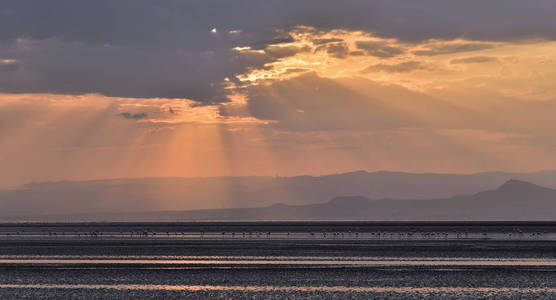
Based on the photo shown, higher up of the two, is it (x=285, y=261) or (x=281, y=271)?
(x=281, y=271)

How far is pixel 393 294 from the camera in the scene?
38906mm

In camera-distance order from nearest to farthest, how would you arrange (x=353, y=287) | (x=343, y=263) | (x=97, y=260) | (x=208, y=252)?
1. (x=353, y=287)
2. (x=343, y=263)
3. (x=97, y=260)
4. (x=208, y=252)

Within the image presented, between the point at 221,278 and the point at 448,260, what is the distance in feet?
73.5

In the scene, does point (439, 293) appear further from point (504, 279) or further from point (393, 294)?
point (504, 279)

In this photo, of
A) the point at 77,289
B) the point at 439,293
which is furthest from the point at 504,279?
the point at 77,289

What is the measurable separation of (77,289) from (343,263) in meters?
22.8

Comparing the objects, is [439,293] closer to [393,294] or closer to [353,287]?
[393,294]

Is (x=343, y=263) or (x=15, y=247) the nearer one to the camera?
(x=343, y=263)

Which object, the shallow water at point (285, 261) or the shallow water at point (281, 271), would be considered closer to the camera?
the shallow water at point (281, 271)

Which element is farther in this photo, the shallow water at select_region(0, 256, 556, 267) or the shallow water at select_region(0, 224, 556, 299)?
the shallow water at select_region(0, 256, 556, 267)

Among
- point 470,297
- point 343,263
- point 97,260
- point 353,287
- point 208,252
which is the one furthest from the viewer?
point 208,252

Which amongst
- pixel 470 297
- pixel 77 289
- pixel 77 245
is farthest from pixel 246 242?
pixel 470 297

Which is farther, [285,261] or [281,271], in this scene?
[285,261]

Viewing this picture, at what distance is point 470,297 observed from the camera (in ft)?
124
